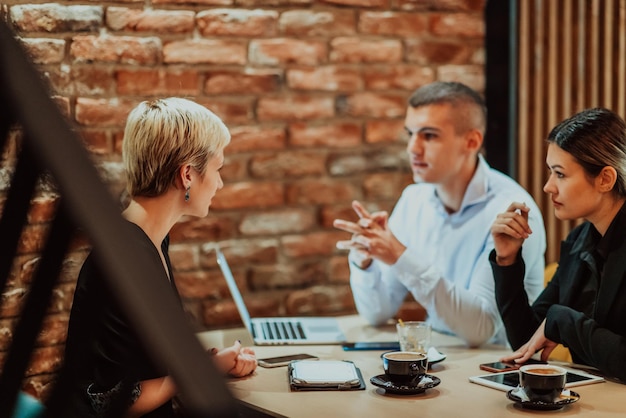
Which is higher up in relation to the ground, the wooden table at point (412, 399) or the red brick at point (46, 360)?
the wooden table at point (412, 399)

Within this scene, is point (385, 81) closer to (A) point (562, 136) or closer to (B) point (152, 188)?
(A) point (562, 136)

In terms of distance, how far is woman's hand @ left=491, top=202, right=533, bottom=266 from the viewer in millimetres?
2338

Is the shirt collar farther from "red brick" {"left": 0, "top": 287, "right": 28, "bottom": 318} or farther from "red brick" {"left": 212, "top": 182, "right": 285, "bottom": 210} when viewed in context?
"red brick" {"left": 0, "top": 287, "right": 28, "bottom": 318}

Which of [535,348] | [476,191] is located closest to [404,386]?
[535,348]

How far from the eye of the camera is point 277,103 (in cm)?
311

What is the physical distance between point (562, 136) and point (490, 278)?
1.91ft

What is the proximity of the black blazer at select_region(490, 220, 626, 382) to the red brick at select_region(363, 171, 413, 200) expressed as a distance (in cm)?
96

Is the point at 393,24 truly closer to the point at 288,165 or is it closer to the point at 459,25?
the point at 459,25

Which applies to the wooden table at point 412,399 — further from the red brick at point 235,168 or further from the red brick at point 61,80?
the red brick at point 61,80

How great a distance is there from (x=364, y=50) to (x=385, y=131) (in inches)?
12.4

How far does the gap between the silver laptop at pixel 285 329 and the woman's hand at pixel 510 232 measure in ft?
1.70

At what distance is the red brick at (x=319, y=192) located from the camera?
3170 mm

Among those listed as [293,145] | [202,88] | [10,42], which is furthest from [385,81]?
[10,42]

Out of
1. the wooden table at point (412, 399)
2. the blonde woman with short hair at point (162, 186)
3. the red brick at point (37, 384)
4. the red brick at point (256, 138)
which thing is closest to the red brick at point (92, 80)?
the red brick at point (256, 138)
